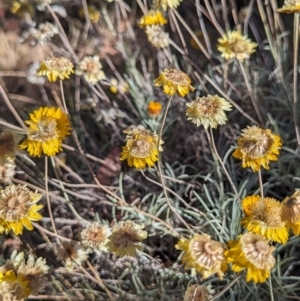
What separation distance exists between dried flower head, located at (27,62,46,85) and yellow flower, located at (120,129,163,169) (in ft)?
2.68

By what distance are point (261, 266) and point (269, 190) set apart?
691 millimetres

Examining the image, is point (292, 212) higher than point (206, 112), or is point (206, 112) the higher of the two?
point (206, 112)

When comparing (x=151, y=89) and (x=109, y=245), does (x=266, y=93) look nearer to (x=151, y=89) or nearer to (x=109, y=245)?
(x=151, y=89)

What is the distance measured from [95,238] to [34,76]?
88 cm

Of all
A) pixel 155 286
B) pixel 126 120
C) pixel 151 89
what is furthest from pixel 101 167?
pixel 155 286

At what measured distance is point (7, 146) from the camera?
1347 millimetres

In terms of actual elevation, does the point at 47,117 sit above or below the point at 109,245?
above

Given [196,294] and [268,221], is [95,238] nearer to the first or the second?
[196,294]

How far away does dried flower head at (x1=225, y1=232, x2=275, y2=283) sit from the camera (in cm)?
92

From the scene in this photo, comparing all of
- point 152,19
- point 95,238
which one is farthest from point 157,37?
point 95,238

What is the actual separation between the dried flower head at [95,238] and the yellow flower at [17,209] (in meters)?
0.19

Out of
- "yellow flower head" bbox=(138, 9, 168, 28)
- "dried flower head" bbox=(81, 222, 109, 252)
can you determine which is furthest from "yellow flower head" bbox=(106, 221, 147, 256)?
"yellow flower head" bbox=(138, 9, 168, 28)

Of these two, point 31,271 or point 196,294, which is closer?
point 196,294

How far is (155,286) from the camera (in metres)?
1.46
